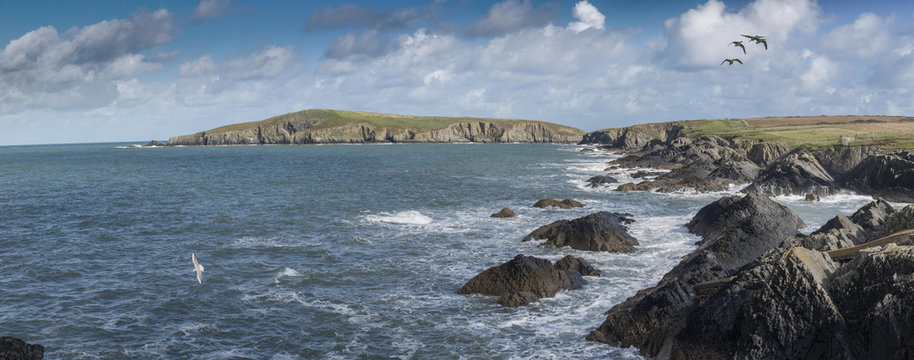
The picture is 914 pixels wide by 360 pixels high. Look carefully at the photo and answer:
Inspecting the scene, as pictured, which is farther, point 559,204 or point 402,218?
point 559,204

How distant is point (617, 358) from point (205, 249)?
2685 cm

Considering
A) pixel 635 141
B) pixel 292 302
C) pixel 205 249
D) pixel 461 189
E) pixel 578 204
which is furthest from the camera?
pixel 635 141

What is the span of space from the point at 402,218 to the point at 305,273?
1701 cm

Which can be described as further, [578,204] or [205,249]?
[578,204]

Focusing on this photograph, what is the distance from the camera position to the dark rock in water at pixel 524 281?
79.0 feet

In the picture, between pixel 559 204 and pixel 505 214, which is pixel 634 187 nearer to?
pixel 559 204

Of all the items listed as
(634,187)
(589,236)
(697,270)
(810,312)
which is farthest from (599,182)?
(810,312)

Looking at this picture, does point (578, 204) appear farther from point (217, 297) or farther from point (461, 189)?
point (217, 297)

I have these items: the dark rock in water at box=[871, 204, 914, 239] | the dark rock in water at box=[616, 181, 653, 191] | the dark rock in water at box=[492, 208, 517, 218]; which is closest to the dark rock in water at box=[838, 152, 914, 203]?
the dark rock in water at box=[616, 181, 653, 191]

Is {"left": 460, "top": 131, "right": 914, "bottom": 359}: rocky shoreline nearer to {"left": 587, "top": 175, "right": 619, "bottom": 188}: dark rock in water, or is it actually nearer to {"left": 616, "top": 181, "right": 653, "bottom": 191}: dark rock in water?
{"left": 616, "top": 181, "right": 653, "bottom": 191}: dark rock in water

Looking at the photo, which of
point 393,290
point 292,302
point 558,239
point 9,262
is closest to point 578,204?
point 558,239

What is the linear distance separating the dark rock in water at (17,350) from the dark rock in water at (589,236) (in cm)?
2443

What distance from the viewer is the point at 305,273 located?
28844mm

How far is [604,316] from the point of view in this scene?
21.4 meters
